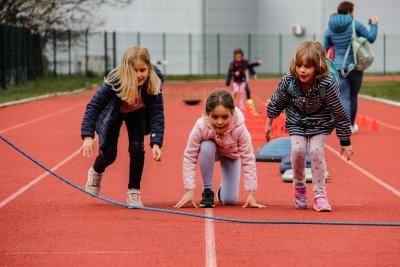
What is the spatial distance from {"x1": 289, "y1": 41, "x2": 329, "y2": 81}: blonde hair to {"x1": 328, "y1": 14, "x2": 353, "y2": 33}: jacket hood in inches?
343

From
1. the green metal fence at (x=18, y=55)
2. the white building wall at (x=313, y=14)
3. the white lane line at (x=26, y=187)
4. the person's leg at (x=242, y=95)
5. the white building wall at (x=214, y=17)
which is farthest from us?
the white building wall at (x=214, y=17)

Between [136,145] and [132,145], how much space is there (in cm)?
4

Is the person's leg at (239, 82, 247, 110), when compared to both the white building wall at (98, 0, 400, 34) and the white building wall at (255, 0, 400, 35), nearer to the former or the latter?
the white building wall at (255, 0, 400, 35)

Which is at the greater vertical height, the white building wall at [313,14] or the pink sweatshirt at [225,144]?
the white building wall at [313,14]

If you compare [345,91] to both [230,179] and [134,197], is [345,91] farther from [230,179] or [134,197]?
[134,197]

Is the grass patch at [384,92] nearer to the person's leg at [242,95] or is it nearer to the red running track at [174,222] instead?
the person's leg at [242,95]

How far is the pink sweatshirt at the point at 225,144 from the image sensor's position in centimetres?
1067

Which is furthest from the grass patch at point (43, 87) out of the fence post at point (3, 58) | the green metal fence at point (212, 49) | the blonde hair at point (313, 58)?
the blonde hair at point (313, 58)

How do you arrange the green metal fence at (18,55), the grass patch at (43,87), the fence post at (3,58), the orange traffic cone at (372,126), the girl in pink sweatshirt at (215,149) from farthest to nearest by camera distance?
the green metal fence at (18,55) → the fence post at (3,58) → the grass patch at (43,87) → the orange traffic cone at (372,126) → the girl in pink sweatshirt at (215,149)

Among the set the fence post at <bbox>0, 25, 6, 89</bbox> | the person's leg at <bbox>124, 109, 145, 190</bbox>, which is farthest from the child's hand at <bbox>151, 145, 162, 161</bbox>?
the fence post at <bbox>0, 25, 6, 89</bbox>

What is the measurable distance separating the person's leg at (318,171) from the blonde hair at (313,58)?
0.59 metres

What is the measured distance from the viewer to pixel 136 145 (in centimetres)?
1071

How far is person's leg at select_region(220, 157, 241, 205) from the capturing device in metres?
11.0

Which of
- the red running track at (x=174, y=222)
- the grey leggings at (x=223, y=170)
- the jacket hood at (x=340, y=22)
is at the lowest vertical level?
the red running track at (x=174, y=222)
